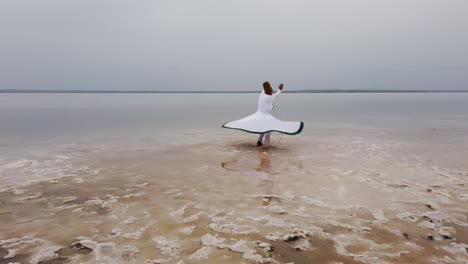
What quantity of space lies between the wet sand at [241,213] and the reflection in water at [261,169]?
33mm

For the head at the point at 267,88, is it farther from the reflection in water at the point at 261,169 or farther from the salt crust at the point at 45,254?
the salt crust at the point at 45,254

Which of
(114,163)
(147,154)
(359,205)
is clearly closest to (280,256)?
(359,205)

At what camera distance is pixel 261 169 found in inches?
420

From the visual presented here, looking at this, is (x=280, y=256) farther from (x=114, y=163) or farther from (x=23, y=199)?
(x=114, y=163)

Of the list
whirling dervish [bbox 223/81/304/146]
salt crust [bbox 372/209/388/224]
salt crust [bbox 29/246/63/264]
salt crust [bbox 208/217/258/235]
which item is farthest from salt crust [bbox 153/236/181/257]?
whirling dervish [bbox 223/81/304/146]

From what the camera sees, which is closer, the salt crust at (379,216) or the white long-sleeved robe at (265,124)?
the salt crust at (379,216)

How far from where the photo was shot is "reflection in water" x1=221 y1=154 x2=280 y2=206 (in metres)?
7.92

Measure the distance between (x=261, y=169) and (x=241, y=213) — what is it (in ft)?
13.5

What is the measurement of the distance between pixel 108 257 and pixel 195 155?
341 inches

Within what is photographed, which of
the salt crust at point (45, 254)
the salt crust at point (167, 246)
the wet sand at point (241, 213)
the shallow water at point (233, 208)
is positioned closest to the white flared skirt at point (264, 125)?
the shallow water at point (233, 208)

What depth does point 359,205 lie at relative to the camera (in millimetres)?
7133

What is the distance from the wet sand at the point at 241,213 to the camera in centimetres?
498

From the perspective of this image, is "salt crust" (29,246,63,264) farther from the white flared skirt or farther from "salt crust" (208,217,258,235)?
the white flared skirt

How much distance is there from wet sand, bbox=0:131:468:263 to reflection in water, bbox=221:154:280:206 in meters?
0.03
